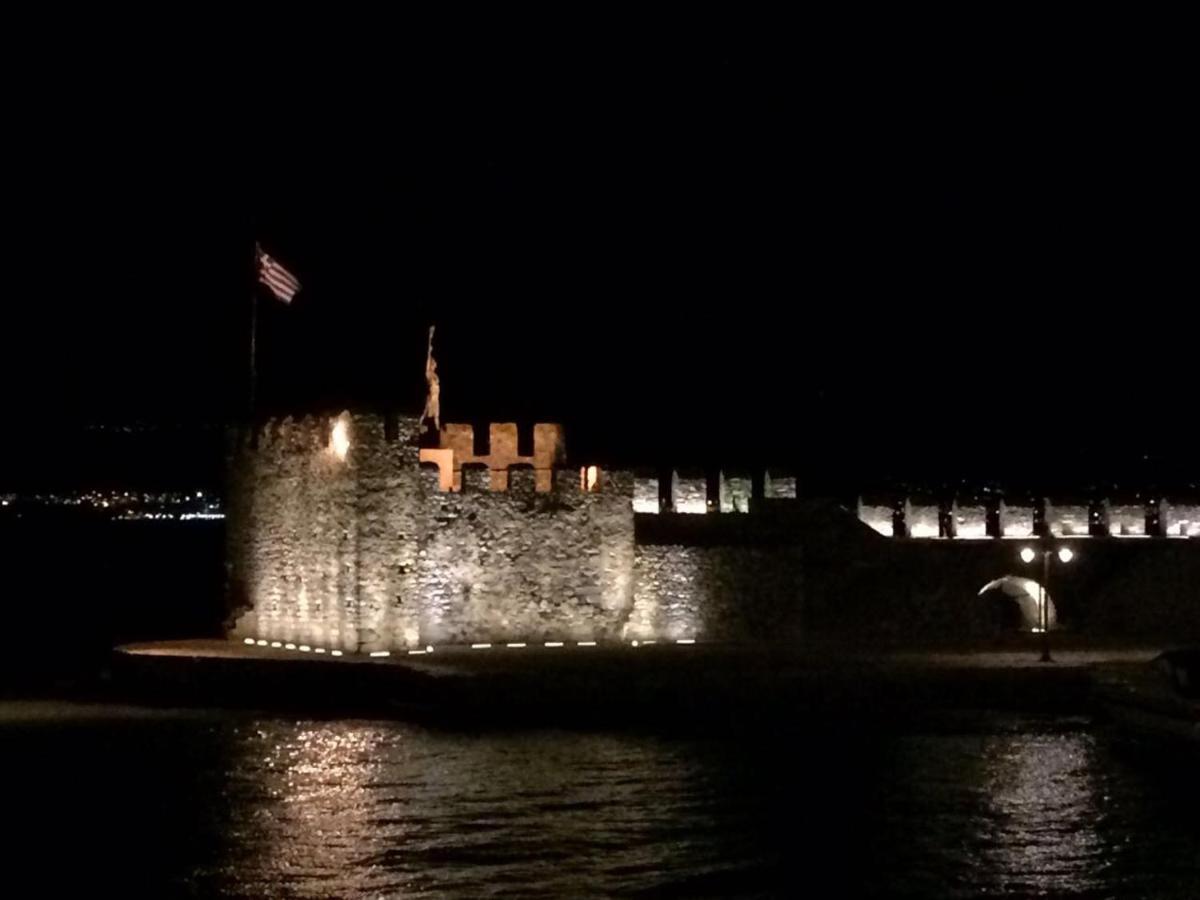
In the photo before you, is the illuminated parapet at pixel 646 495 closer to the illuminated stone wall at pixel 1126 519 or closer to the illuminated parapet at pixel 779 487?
the illuminated parapet at pixel 779 487

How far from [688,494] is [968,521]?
6.18 meters

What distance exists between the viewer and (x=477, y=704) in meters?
29.6

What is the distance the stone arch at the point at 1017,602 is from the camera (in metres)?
41.0

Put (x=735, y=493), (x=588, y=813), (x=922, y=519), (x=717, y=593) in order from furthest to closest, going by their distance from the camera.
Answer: (x=922, y=519)
(x=735, y=493)
(x=717, y=593)
(x=588, y=813)

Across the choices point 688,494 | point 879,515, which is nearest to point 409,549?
point 688,494

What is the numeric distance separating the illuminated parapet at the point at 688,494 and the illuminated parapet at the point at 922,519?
4520mm

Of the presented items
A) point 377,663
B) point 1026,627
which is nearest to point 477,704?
point 377,663

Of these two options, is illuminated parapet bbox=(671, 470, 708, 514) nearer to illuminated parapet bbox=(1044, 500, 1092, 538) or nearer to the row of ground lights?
the row of ground lights

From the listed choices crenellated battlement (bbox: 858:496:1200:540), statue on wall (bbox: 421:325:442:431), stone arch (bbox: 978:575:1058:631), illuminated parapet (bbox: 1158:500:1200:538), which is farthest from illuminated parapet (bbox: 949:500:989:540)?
statue on wall (bbox: 421:325:442:431)

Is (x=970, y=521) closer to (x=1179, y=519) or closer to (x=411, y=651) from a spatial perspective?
(x=1179, y=519)

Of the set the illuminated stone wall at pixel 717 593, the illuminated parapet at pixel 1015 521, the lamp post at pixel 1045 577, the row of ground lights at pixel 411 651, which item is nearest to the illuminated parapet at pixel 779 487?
the illuminated stone wall at pixel 717 593

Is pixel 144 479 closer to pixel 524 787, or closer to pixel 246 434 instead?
pixel 246 434

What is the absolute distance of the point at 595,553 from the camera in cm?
3622

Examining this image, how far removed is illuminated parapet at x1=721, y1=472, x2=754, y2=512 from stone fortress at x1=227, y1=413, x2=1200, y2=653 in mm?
55
